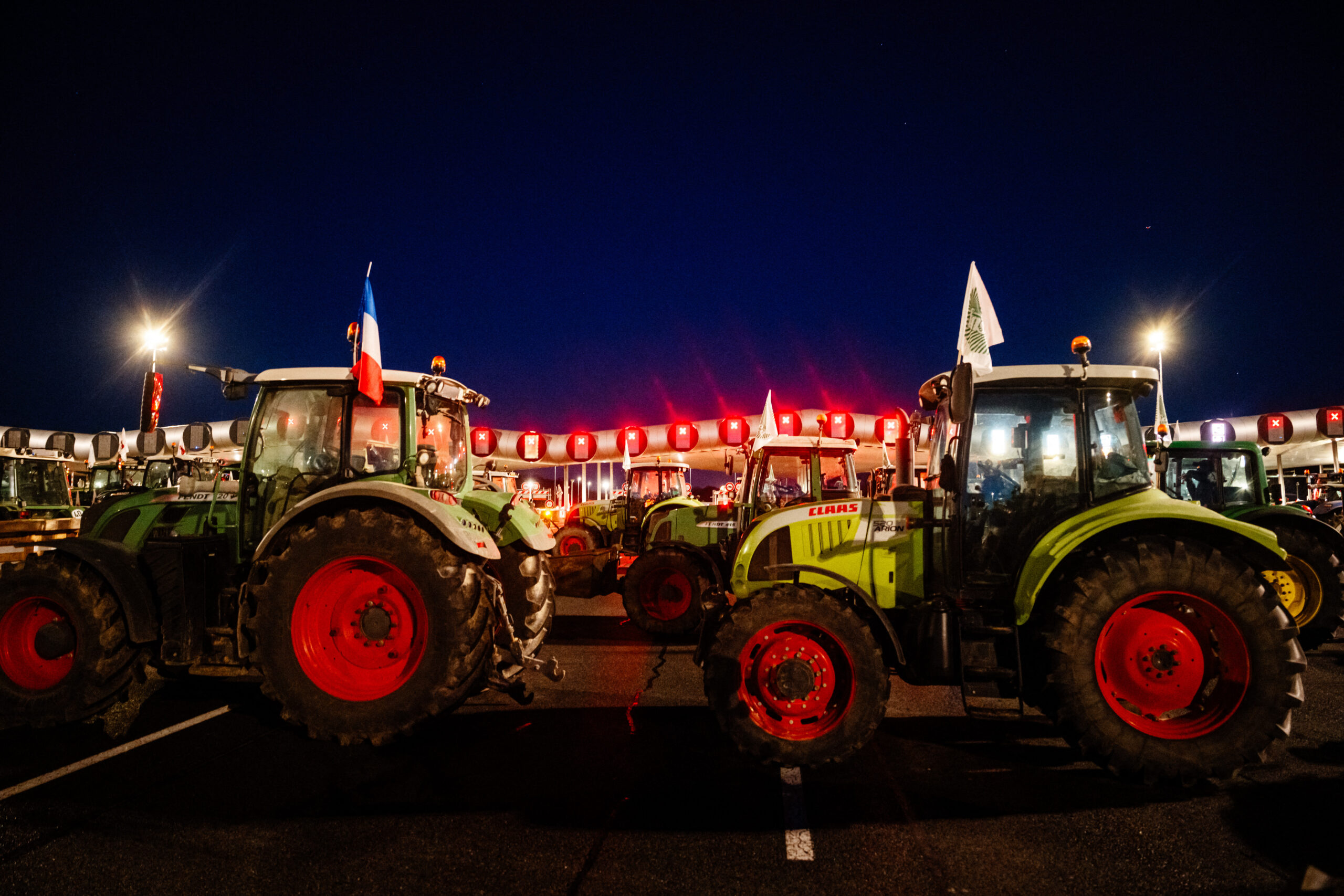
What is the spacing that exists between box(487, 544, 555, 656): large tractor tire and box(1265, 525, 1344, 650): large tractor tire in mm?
7406

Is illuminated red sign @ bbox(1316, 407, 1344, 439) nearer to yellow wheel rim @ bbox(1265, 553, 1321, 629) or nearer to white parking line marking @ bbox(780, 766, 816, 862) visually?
yellow wheel rim @ bbox(1265, 553, 1321, 629)

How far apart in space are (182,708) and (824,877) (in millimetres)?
4552

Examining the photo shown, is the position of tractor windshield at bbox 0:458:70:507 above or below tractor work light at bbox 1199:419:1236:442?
below

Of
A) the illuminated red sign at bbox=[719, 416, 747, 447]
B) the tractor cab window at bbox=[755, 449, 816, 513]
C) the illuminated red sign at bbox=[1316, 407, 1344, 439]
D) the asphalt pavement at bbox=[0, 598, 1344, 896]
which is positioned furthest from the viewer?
the illuminated red sign at bbox=[719, 416, 747, 447]

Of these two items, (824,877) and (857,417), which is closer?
(824,877)

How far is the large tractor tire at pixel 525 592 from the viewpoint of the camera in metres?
4.57

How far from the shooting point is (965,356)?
4332 mm

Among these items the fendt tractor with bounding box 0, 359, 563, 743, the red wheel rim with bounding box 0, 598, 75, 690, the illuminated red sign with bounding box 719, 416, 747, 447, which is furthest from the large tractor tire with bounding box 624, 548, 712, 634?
the illuminated red sign with bounding box 719, 416, 747, 447

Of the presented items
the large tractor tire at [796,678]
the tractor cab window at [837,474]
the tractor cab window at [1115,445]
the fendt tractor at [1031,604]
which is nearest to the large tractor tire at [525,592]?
the fendt tractor at [1031,604]

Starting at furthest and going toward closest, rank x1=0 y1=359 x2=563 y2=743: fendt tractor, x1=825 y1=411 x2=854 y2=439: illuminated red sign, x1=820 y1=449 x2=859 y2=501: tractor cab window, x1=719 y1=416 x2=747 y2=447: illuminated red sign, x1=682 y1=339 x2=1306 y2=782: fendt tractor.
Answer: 1. x1=719 y1=416 x2=747 y2=447: illuminated red sign
2. x1=825 y1=411 x2=854 y2=439: illuminated red sign
3. x1=820 y1=449 x2=859 y2=501: tractor cab window
4. x1=0 y1=359 x2=563 y2=743: fendt tractor
5. x1=682 y1=339 x2=1306 y2=782: fendt tractor

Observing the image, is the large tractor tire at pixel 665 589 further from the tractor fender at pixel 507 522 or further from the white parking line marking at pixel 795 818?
the white parking line marking at pixel 795 818

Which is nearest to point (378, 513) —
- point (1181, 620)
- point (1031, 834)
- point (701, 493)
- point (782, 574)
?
point (782, 574)

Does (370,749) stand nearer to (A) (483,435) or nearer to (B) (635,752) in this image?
(B) (635,752)

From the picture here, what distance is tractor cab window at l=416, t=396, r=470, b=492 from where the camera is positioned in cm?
Result: 482
